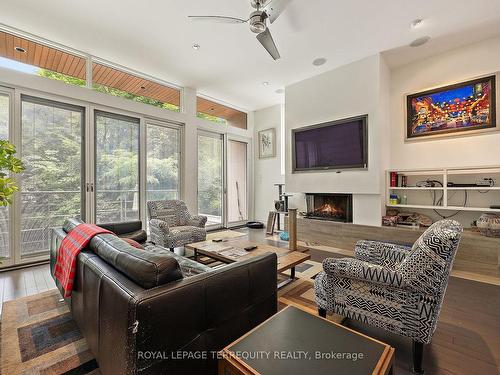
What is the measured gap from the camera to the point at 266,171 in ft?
20.9

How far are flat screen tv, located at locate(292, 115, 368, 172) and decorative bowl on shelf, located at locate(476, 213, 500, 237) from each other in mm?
1590

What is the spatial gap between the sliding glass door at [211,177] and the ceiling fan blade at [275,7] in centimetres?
341

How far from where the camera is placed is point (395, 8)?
277 cm

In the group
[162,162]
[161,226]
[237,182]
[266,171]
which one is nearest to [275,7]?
[161,226]

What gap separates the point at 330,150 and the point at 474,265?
2.53 meters

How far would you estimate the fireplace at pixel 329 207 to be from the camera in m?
4.34

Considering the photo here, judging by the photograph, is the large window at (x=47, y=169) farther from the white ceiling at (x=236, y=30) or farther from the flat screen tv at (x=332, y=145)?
the flat screen tv at (x=332, y=145)

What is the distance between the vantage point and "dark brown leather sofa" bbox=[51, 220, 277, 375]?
952 millimetres

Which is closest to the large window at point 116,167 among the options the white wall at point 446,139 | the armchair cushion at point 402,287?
the armchair cushion at point 402,287

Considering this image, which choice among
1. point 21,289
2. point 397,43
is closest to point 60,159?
point 21,289

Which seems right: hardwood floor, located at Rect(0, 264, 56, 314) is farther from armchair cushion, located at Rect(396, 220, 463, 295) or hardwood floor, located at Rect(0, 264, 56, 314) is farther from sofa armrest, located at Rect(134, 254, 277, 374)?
armchair cushion, located at Rect(396, 220, 463, 295)

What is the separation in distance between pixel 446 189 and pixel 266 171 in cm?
381

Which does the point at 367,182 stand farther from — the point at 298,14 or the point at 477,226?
the point at 298,14

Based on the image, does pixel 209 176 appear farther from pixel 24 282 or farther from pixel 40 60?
pixel 24 282
